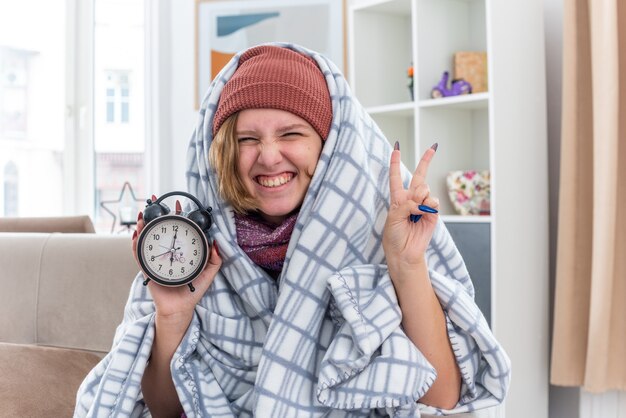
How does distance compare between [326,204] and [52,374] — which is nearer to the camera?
[326,204]

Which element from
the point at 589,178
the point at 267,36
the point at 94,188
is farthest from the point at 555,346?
the point at 94,188

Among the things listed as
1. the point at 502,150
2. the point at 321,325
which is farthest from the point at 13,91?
the point at 321,325

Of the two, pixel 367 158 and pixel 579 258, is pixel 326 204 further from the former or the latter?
pixel 579 258

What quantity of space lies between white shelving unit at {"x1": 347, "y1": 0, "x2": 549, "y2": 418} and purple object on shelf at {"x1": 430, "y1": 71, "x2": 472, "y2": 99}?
0.04m

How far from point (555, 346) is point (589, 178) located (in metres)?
0.58

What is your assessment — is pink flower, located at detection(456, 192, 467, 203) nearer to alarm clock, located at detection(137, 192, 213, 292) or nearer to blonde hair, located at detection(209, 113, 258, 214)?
blonde hair, located at detection(209, 113, 258, 214)

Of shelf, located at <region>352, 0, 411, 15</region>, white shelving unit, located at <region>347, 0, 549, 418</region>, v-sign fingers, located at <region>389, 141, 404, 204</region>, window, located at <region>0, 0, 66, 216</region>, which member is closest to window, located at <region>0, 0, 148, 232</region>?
window, located at <region>0, 0, 66, 216</region>

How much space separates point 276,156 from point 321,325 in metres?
0.32

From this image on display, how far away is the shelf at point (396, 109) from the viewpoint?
8.51ft

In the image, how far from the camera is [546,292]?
2422 mm

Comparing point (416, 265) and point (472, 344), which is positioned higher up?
point (416, 265)

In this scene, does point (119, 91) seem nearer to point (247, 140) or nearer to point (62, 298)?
point (62, 298)

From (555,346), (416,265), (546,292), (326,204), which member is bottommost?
(555,346)

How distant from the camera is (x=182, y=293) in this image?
1233 millimetres
